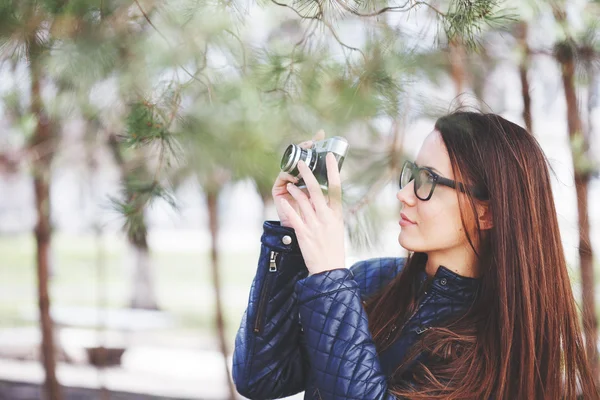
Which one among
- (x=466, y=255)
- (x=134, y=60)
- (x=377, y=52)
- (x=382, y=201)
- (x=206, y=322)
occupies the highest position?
(x=134, y=60)

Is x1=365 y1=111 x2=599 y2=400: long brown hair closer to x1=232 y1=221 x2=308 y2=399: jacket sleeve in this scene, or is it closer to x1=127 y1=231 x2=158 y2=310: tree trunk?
x1=232 y1=221 x2=308 y2=399: jacket sleeve

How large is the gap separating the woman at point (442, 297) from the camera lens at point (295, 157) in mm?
32

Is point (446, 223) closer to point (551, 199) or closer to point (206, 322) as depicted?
point (551, 199)

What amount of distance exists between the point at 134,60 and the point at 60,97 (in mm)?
392

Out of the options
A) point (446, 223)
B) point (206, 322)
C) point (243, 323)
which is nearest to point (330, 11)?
point (446, 223)

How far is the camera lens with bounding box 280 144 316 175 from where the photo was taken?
3.12ft

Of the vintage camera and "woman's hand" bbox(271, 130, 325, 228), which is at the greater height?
the vintage camera

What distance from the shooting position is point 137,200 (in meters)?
1.33

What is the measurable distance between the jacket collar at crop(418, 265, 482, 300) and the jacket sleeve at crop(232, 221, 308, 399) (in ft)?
0.77

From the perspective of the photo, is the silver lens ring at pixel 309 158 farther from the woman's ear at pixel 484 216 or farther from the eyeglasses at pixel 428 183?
the woman's ear at pixel 484 216

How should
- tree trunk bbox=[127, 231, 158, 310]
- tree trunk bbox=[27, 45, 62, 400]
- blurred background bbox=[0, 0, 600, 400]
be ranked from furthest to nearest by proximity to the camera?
tree trunk bbox=[127, 231, 158, 310] < tree trunk bbox=[27, 45, 62, 400] < blurred background bbox=[0, 0, 600, 400]

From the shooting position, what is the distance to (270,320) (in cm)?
104

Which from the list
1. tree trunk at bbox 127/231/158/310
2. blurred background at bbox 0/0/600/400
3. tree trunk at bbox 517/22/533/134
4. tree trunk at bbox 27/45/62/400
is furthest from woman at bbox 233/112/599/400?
tree trunk at bbox 127/231/158/310

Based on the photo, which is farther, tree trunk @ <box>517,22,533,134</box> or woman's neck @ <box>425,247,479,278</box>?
tree trunk @ <box>517,22,533,134</box>
